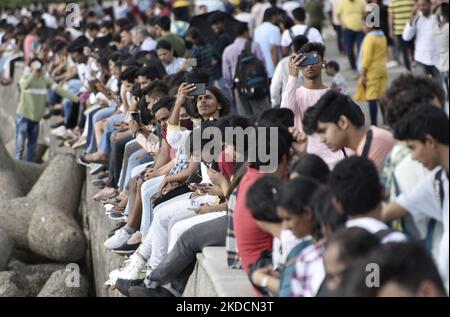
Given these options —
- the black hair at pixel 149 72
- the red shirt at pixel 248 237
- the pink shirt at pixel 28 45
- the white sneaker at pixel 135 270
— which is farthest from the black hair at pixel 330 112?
the pink shirt at pixel 28 45

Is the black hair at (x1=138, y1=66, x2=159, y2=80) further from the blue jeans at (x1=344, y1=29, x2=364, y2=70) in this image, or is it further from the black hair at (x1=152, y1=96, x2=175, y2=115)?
the blue jeans at (x1=344, y1=29, x2=364, y2=70)

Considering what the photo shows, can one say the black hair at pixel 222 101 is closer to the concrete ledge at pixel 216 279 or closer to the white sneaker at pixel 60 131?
the concrete ledge at pixel 216 279

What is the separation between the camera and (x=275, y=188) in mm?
7070

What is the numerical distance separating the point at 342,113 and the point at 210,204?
198 cm

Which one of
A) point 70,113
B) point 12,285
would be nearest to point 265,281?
point 12,285

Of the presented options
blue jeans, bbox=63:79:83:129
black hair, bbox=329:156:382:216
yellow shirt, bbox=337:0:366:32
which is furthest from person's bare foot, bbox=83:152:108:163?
black hair, bbox=329:156:382:216

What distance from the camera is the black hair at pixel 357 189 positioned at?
20.8 feet

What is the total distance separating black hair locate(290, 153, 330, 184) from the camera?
7.14m

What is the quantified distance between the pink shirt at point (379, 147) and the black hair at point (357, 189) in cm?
101

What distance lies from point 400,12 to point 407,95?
11021 millimetres

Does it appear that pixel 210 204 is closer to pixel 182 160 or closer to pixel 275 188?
pixel 182 160

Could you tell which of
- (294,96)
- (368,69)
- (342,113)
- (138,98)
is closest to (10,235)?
(138,98)

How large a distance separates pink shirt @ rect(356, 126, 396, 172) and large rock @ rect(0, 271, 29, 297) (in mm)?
6055

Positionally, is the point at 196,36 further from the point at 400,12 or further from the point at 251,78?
the point at 400,12
